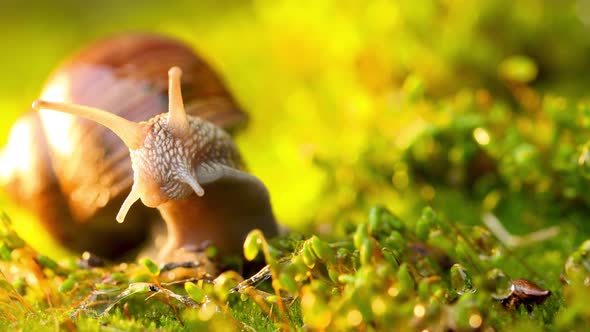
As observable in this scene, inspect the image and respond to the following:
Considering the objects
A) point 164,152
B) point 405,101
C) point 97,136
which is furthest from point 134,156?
point 405,101

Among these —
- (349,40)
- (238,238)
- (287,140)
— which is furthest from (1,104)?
(238,238)

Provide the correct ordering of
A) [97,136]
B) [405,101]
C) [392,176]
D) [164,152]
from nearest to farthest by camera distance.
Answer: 1. [164,152]
2. [97,136]
3. [405,101]
4. [392,176]

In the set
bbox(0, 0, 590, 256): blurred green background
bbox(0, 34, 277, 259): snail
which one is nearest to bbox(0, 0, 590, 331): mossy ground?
bbox(0, 0, 590, 256): blurred green background

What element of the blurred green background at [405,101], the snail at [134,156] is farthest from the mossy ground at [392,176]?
the snail at [134,156]

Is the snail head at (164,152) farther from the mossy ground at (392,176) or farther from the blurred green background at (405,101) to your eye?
the blurred green background at (405,101)

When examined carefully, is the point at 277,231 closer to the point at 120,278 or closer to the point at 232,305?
the point at 232,305

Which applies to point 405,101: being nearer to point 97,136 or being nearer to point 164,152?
point 164,152
